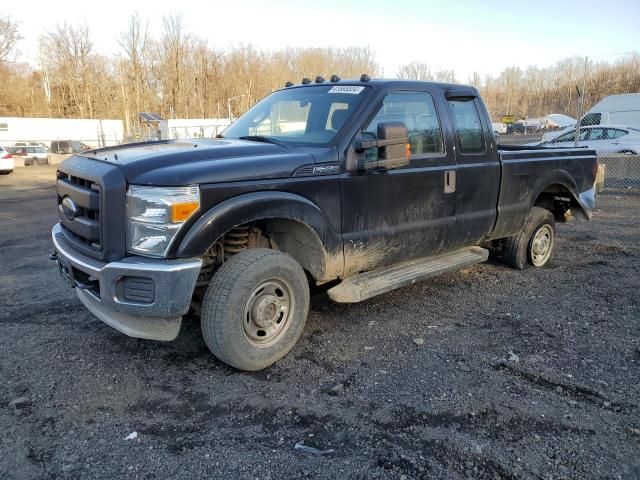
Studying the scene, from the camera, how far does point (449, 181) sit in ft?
15.2

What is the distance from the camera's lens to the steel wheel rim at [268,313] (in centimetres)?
351

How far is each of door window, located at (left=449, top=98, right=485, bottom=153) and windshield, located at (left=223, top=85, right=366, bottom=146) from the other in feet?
3.64

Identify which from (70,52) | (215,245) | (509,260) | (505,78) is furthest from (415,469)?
(505,78)

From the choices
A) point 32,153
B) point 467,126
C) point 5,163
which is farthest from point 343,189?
point 32,153

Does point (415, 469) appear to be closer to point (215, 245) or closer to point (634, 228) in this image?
point (215, 245)

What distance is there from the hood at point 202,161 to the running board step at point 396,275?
1.08 m

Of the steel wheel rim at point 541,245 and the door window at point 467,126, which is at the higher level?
the door window at point 467,126

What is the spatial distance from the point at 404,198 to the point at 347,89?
41.8 inches

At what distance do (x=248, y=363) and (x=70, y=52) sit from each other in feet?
245

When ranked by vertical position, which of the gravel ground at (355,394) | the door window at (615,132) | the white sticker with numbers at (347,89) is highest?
the white sticker with numbers at (347,89)

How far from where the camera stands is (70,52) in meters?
65.9

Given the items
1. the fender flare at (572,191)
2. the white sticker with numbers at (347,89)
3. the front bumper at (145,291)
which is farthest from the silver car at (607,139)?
the front bumper at (145,291)

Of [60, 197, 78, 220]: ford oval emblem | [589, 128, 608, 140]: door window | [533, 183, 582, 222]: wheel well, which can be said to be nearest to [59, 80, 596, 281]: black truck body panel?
[60, 197, 78, 220]: ford oval emblem

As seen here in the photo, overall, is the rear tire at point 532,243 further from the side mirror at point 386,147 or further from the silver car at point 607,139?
the silver car at point 607,139
